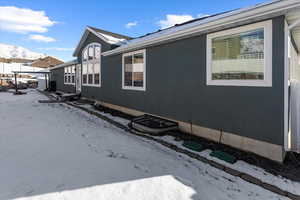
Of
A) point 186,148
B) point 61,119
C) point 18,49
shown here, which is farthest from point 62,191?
A: point 18,49

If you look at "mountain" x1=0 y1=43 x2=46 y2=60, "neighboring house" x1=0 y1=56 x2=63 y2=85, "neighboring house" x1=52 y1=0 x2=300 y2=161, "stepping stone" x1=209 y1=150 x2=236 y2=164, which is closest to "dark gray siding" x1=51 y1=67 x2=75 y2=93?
"neighboring house" x1=0 y1=56 x2=63 y2=85

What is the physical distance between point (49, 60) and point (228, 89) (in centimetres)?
4692

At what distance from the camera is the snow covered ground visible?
92.4 inches

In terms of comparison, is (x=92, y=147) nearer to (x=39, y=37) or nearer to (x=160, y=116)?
(x=160, y=116)

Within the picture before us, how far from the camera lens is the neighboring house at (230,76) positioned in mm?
3258

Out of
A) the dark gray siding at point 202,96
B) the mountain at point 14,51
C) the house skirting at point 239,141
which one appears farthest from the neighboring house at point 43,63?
the house skirting at point 239,141

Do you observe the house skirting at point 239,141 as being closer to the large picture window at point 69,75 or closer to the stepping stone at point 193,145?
the stepping stone at point 193,145

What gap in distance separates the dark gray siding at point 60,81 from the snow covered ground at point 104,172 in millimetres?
12177

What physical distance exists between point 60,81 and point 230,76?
1864 cm

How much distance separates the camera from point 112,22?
18625 millimetres

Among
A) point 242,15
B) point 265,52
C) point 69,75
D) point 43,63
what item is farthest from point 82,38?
point 43,63

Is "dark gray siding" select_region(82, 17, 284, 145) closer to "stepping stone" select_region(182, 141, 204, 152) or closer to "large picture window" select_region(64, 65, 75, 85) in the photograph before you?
"stepping stone" select_region(182, 141, 204, 152)

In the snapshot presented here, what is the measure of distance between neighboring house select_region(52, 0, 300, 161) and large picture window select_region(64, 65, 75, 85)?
399 inches

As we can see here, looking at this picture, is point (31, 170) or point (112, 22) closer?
point (31, 170)
